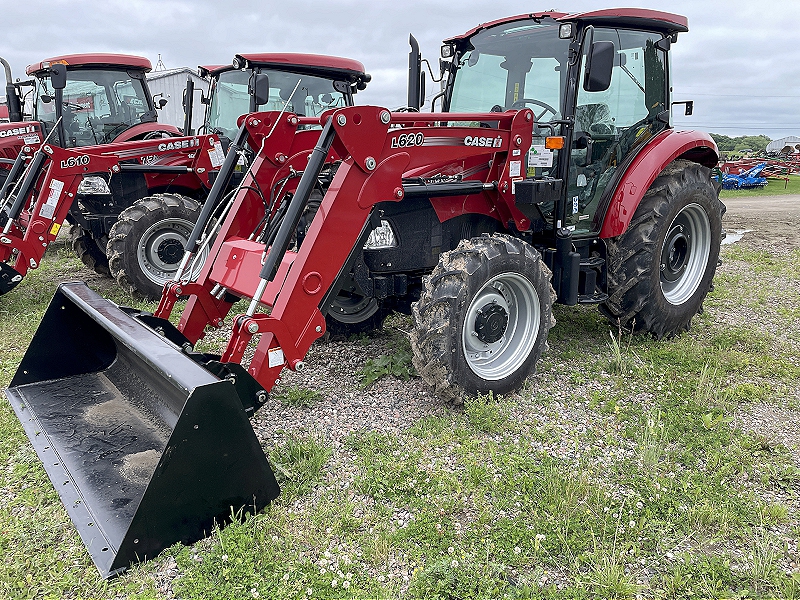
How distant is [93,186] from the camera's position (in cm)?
708

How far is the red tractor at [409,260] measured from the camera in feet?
9.45

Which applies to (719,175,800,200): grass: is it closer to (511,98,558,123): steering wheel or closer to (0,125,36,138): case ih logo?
(511,98,558,123): steering wheel

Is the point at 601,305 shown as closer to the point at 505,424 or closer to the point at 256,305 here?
the point at 505,424

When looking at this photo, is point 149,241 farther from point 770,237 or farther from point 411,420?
point 770,237

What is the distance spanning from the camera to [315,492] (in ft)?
10.3

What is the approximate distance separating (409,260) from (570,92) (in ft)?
5.51

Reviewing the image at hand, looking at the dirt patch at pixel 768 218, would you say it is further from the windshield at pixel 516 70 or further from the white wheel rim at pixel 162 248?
the white wheel rim at pixel 162 248

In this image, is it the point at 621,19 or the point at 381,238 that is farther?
the point at 621,19

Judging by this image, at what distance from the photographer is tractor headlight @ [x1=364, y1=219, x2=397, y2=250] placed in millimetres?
4008

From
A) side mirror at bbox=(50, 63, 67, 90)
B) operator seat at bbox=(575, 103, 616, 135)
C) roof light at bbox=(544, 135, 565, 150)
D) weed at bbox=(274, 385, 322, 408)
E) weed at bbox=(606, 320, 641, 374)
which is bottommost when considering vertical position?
weed at bbox=(274, 385, 322, 408)

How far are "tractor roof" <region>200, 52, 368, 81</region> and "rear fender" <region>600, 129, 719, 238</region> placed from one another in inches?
156

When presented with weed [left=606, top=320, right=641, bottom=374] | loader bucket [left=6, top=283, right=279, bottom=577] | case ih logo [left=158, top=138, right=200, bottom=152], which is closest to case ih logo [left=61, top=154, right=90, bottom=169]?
case ih logo [left=158, top=138, right=200, bottom=152]

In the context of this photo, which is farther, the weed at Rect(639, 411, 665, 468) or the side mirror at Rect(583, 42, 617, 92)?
the side mirror at Rect(583, 42, 617, 92)

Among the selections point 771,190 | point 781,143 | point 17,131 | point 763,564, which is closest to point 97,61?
point 17,131
